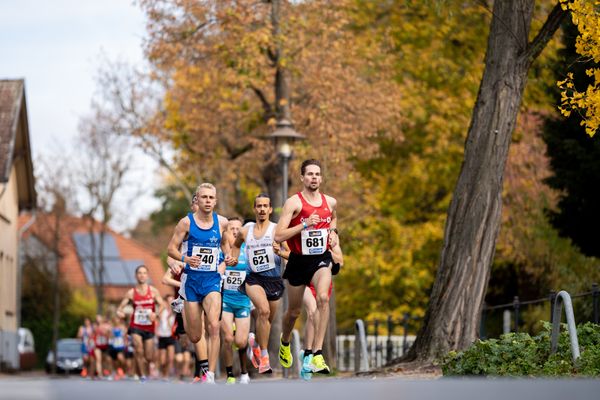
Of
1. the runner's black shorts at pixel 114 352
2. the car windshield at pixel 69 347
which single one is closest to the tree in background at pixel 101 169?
the car windshield at pixel 69 347

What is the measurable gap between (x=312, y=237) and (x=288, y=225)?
0.95 feet

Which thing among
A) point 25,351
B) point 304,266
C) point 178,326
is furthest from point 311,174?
point 25,351

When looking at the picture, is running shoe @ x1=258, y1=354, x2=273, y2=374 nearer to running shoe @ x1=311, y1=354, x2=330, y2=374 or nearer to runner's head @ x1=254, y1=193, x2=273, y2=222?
runner's head @ x1=254, y1=193, x2=273, y2=222

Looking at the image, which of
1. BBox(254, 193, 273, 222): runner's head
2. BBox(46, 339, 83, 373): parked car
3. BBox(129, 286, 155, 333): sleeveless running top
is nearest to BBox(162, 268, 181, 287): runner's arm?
BBox(254, 193, 273, 222): runner's head

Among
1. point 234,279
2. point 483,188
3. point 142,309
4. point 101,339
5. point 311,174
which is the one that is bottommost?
point 101,339

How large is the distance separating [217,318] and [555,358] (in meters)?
3.66

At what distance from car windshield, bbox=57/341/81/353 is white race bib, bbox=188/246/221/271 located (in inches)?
1864

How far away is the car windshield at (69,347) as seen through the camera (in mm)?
62281

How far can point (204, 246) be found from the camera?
52.0ft

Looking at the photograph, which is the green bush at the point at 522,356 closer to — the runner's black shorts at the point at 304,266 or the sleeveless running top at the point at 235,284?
the runner's black shorts at the point at 304,266

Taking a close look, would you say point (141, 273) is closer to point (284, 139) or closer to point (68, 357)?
point (284, 139)

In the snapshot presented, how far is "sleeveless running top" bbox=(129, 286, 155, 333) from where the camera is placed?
25.1 metres

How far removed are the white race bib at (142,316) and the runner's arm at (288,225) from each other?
9.85 meters

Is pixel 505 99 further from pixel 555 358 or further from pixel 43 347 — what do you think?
pixel 43 347
